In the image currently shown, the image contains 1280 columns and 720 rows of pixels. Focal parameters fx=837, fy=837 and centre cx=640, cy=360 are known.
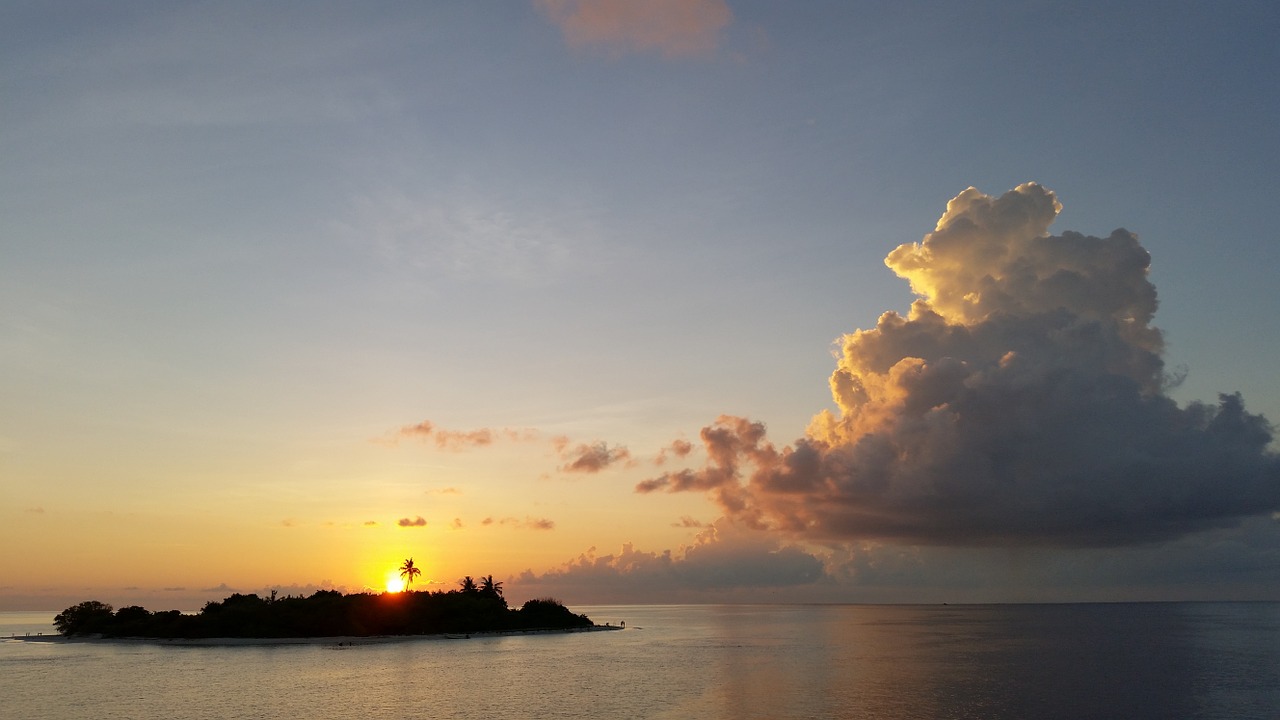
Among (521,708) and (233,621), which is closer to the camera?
(521,708)

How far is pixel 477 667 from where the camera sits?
12738 centimetres

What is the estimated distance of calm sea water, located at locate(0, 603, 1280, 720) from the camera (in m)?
84.1

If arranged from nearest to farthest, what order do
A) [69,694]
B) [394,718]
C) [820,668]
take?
[394,718]
[69,694]
[820,668]

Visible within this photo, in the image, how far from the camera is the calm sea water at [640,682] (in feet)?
276

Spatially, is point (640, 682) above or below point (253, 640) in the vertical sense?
below

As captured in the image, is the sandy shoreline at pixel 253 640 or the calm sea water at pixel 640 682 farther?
the sandy shoreline at pixel 253 640

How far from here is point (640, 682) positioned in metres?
107

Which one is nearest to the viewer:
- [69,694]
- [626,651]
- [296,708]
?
[296,708]

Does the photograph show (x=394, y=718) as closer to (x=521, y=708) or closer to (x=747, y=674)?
(x=521, y=708)

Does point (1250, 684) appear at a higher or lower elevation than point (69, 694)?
lower

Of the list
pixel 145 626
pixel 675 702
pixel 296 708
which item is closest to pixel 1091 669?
pixel 675 702

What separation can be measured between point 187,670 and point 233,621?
226 ft

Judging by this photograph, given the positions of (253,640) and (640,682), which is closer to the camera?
(640,682)

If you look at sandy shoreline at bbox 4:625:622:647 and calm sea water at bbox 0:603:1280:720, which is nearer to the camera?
calm sea water at bbox 0:603:1280:720
